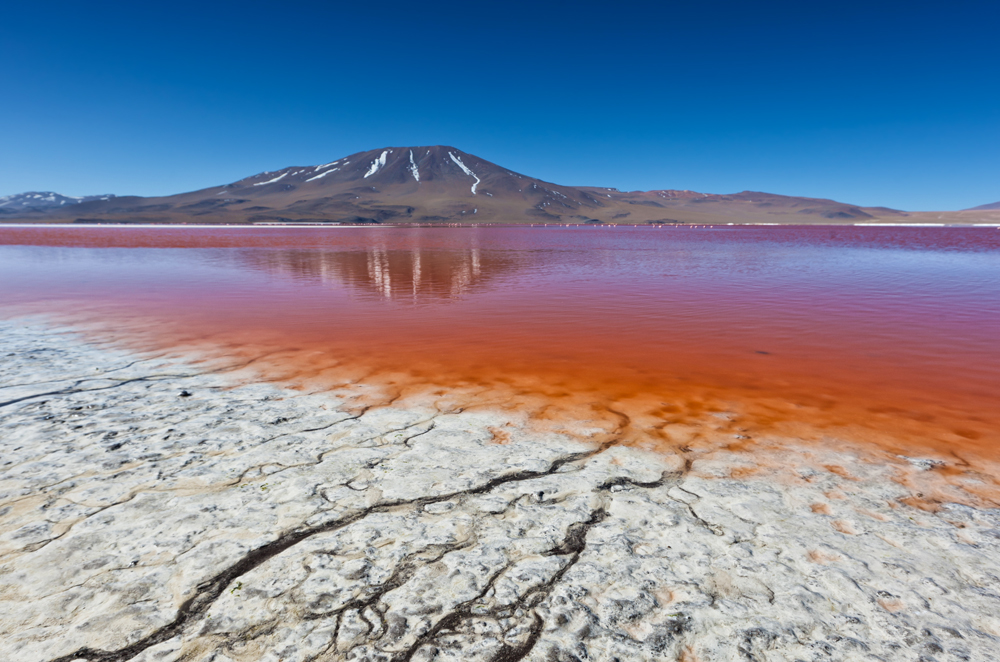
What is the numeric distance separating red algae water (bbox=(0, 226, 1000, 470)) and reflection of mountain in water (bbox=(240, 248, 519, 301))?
0.60 feet

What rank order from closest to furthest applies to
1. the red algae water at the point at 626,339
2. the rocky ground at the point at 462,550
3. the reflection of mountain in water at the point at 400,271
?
the rocky ground at the point at 462,550
the red algae water at the point at 626,339
the reflection of mountain in water at the point at 400,271

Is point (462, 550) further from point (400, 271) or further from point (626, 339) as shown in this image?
point (400, 271)

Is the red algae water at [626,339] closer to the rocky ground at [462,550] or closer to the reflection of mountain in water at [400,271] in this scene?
the reflection of mountain in water at [400,271]

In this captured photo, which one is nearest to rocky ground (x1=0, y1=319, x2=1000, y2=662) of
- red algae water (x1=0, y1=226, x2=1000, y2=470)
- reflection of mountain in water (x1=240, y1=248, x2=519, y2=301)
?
red algae water (x1=0, y1=226, x2=1000, y2=470)

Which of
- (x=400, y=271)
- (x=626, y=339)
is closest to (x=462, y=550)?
(x=626, y=339)

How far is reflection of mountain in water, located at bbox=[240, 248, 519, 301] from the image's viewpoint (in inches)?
530

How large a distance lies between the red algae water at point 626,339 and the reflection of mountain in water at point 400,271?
0.18 metres

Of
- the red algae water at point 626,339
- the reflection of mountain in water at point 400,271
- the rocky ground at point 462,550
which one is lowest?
the rocky ground at point 462,550

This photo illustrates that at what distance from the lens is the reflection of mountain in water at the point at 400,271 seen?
44.2ft

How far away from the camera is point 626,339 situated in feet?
26.7

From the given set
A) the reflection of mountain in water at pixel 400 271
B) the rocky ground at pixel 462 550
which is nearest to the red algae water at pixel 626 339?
the reflection of mountain in water at pixel 400 271

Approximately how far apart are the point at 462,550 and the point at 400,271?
15985 millimetres

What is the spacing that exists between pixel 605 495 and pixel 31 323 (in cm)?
1066

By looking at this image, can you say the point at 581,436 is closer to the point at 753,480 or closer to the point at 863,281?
the point at 753,480
